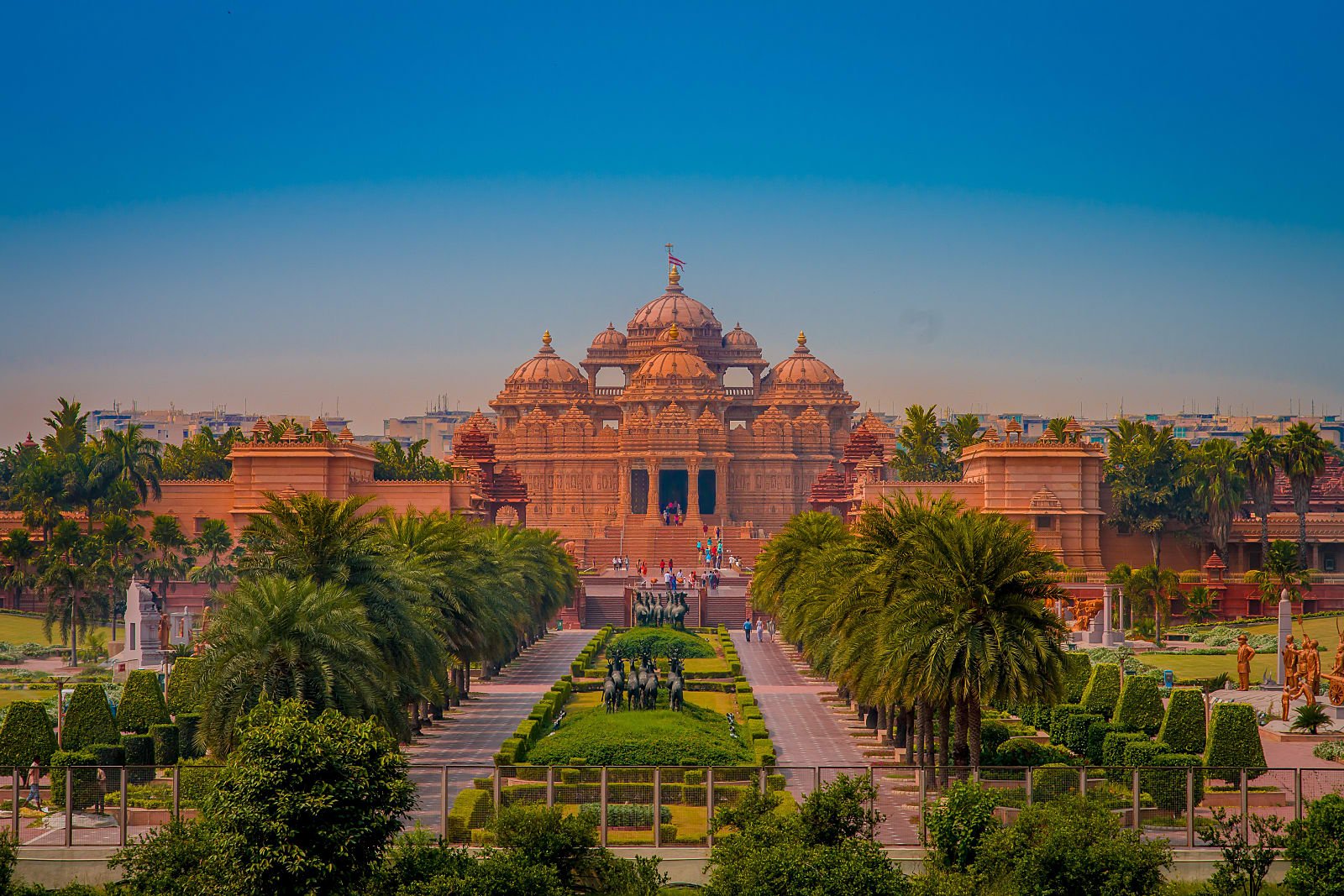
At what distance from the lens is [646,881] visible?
24.9 m

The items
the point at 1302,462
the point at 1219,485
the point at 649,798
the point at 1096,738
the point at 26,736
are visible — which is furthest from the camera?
the point at 1219,485

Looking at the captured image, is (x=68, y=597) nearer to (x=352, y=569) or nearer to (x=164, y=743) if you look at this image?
(x=164, y=743)

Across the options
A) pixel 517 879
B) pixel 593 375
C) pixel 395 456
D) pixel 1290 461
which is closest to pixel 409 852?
pixel 517 879

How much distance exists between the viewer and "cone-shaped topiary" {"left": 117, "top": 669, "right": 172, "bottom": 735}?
35.1 meters

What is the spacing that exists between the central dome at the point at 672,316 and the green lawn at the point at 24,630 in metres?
71.1

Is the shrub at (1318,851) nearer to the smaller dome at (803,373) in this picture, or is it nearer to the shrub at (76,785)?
the shrub at (76,785)

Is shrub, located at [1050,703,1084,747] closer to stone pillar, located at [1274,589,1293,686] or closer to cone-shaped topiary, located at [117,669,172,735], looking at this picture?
stone pillar, located at [1274,589,1293,686]

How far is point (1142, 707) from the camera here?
37.0 meters

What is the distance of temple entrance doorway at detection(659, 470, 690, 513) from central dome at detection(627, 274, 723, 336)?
1673 cm

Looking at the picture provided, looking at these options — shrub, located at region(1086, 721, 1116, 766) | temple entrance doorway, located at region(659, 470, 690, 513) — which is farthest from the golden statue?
temple entrance doorway, located at region(659, 470, 690, 513)

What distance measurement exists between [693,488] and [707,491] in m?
9.32

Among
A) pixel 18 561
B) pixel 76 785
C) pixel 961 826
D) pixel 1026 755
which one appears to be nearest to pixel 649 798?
pixel 961 826

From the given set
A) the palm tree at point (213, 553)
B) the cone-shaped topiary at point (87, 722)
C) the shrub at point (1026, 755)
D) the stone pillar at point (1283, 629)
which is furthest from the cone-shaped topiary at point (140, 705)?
the palm tree at point (213, 553)

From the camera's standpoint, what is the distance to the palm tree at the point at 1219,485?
292ft
